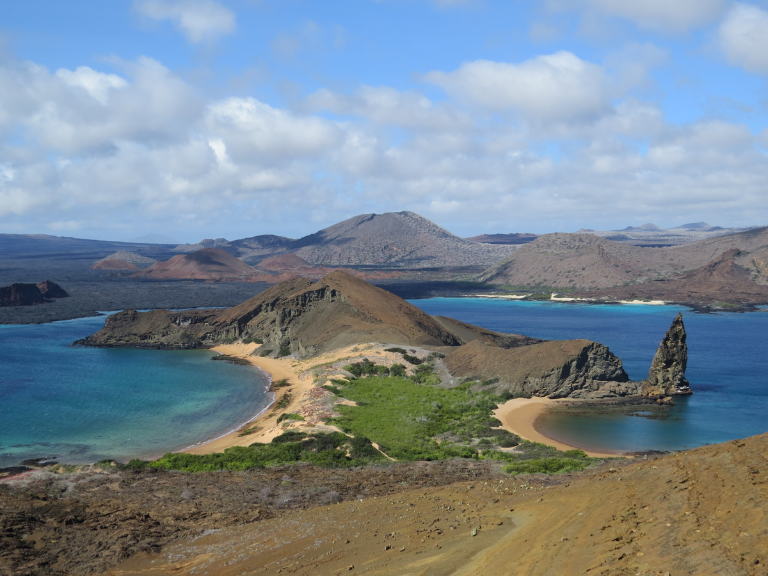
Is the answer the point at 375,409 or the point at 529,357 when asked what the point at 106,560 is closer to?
the point at 375,409

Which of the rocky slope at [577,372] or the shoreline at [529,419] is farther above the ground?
the rocky slope at [577,372]

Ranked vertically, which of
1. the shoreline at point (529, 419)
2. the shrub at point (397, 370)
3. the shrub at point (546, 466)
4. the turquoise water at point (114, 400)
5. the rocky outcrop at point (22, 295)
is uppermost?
the rocky outcrop at point (22, 295)

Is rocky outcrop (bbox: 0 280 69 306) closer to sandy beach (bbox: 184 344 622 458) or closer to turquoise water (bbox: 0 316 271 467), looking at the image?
turquoise water (bbox: 0 316 271 467)

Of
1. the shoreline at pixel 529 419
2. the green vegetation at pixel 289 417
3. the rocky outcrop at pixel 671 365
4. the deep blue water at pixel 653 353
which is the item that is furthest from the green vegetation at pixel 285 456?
the rocky outcrop at pixel 671 365

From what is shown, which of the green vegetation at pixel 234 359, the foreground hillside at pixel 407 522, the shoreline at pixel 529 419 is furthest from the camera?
the green vegetation at pixel 234 359

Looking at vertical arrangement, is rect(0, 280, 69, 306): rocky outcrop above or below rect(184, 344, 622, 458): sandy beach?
above

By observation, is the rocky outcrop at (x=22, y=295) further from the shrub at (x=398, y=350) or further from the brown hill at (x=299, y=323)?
the shrub at (x=398, y=350)

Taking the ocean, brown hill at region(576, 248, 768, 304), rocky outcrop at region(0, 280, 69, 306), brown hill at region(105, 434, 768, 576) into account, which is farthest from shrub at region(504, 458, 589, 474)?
brown hill at region(576, 248, 768, 304)
